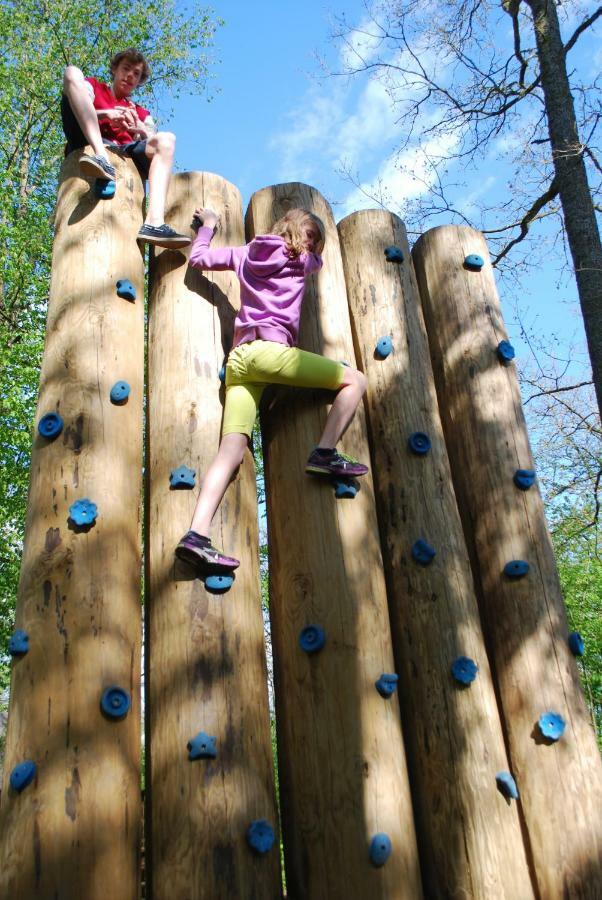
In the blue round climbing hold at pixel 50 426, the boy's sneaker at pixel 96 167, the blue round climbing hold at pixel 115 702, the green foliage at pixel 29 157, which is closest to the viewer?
the blue round climbing hold at pixel 115 702

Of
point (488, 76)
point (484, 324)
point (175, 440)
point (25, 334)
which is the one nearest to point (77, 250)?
point (175, 440)

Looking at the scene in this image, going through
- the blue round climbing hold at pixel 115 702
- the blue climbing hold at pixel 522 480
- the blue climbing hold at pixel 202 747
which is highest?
the blue climbing hold at pixel 522 480

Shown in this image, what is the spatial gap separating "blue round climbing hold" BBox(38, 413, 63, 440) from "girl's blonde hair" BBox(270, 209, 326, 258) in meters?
1.69

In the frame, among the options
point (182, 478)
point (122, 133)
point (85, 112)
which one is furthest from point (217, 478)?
point (122, 133)

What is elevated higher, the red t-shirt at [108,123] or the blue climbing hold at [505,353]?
the red t-shirt at [108,123]

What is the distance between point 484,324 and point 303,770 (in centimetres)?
308

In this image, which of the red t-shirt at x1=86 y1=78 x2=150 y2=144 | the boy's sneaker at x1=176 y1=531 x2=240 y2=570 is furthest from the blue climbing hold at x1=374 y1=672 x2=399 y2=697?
the red t-shirt at x1=86 y1=78 x2=150 y2=144

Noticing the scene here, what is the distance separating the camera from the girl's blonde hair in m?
4.48

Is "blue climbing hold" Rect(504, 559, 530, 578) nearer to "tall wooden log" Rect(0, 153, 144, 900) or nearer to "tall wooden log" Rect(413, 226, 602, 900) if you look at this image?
"tall wooden log" Rect(413, 226, 602, 900)

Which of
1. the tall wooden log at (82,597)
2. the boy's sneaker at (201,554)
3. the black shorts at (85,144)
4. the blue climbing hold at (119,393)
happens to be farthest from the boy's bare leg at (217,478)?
the black shorts at (85,144)

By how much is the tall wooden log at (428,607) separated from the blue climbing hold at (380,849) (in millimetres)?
430

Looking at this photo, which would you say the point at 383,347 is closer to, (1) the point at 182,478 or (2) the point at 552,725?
(1) the point at 182,478

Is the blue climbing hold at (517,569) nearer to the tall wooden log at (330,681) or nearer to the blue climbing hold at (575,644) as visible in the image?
the blue climbing hold at (575,644)

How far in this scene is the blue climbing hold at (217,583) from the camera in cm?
360
